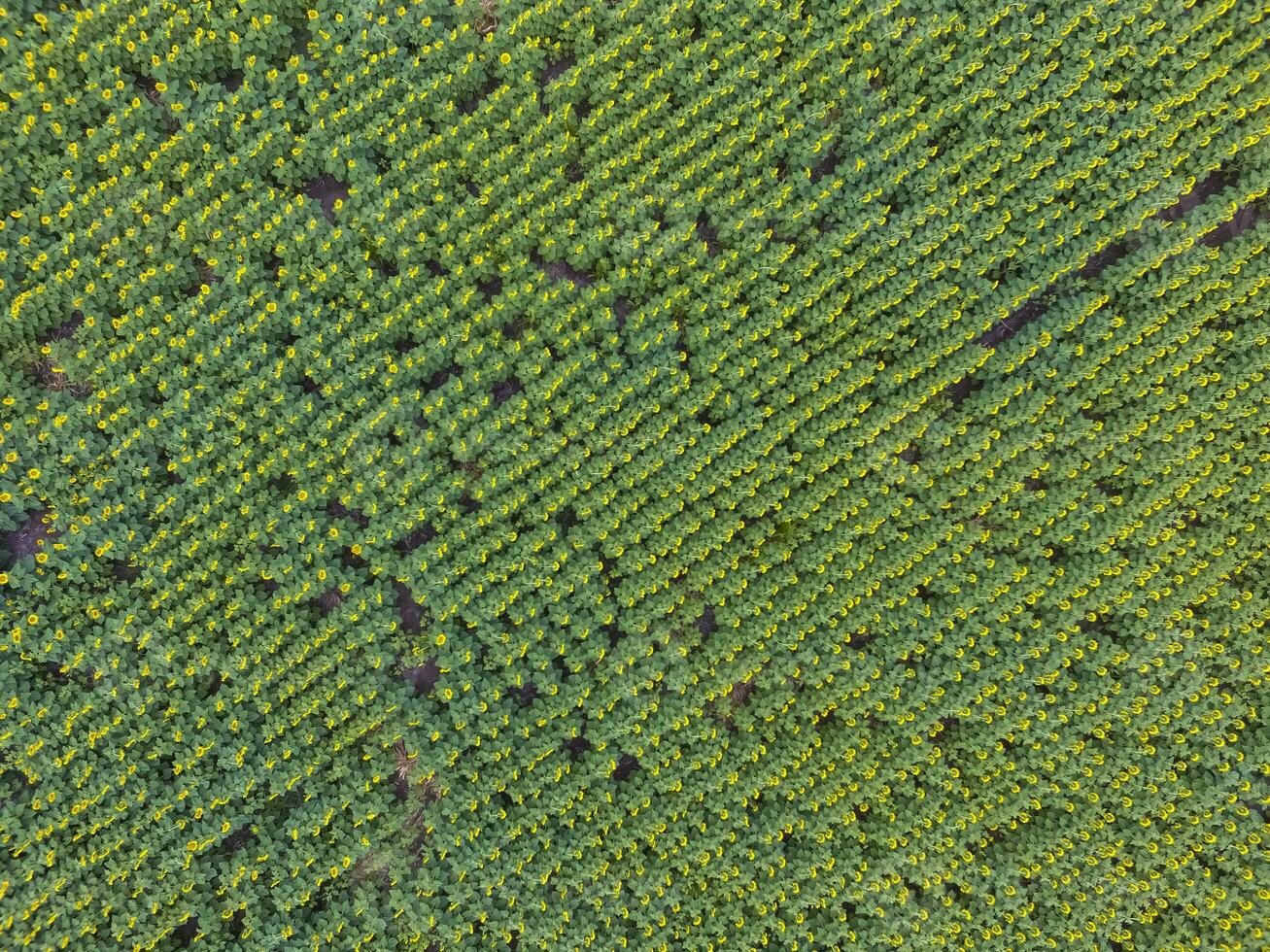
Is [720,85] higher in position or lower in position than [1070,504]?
higher

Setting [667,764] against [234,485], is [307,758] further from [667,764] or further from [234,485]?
[667,764]

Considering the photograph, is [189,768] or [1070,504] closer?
[189,768]

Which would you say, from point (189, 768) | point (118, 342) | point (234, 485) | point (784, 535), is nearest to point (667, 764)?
point (784, 535)

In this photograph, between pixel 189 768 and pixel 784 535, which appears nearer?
pixel 189 768

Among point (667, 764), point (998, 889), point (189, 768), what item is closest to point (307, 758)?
point (189, 768)

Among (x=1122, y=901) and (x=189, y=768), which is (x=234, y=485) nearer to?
(x=189, y=768)

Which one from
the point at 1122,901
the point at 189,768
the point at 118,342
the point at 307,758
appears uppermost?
the point at 118,342
